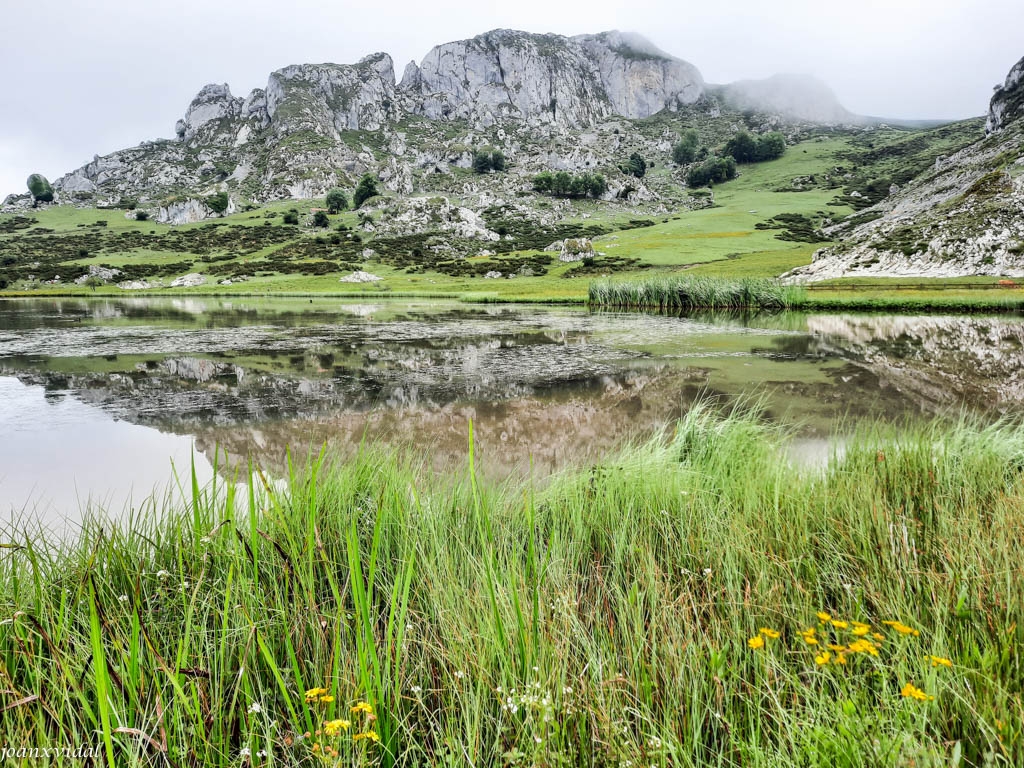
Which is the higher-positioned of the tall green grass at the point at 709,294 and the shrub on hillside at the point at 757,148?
the shrub on hillside at the point at 757,148

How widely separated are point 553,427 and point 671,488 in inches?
144

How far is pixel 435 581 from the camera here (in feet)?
7.66

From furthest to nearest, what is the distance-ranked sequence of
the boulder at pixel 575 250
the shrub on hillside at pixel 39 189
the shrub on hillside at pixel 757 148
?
1. the shrub on hillside at pixel 757 148
2. the shrub on hillside at pixel 39 189
3. the boulder at pixel 575 250

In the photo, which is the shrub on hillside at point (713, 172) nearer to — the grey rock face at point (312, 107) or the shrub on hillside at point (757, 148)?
the shrub on hillside at point (757, 148)

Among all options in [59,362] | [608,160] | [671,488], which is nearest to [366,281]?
[59,362]

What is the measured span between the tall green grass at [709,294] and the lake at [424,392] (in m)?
9.88

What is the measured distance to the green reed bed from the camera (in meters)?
1.59

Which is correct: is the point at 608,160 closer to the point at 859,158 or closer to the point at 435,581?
the point at 859,158

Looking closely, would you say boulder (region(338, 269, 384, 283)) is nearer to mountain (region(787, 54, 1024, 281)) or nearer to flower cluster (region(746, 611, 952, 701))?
mountain (region(787, 54, 1024, 281))

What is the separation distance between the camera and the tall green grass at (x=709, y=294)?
28.8 m

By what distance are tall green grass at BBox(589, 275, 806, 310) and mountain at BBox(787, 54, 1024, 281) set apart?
13.2 meters

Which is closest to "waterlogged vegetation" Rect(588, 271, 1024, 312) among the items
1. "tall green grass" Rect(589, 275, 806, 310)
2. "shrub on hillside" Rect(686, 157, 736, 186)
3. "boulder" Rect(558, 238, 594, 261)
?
"tall green grass" Rect(589, 275, 806, 310)

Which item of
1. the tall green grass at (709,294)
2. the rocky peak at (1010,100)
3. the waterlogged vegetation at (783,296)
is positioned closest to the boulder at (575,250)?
the waterlogged vegetation at (783,296)

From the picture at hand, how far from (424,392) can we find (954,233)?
42.9 metres
